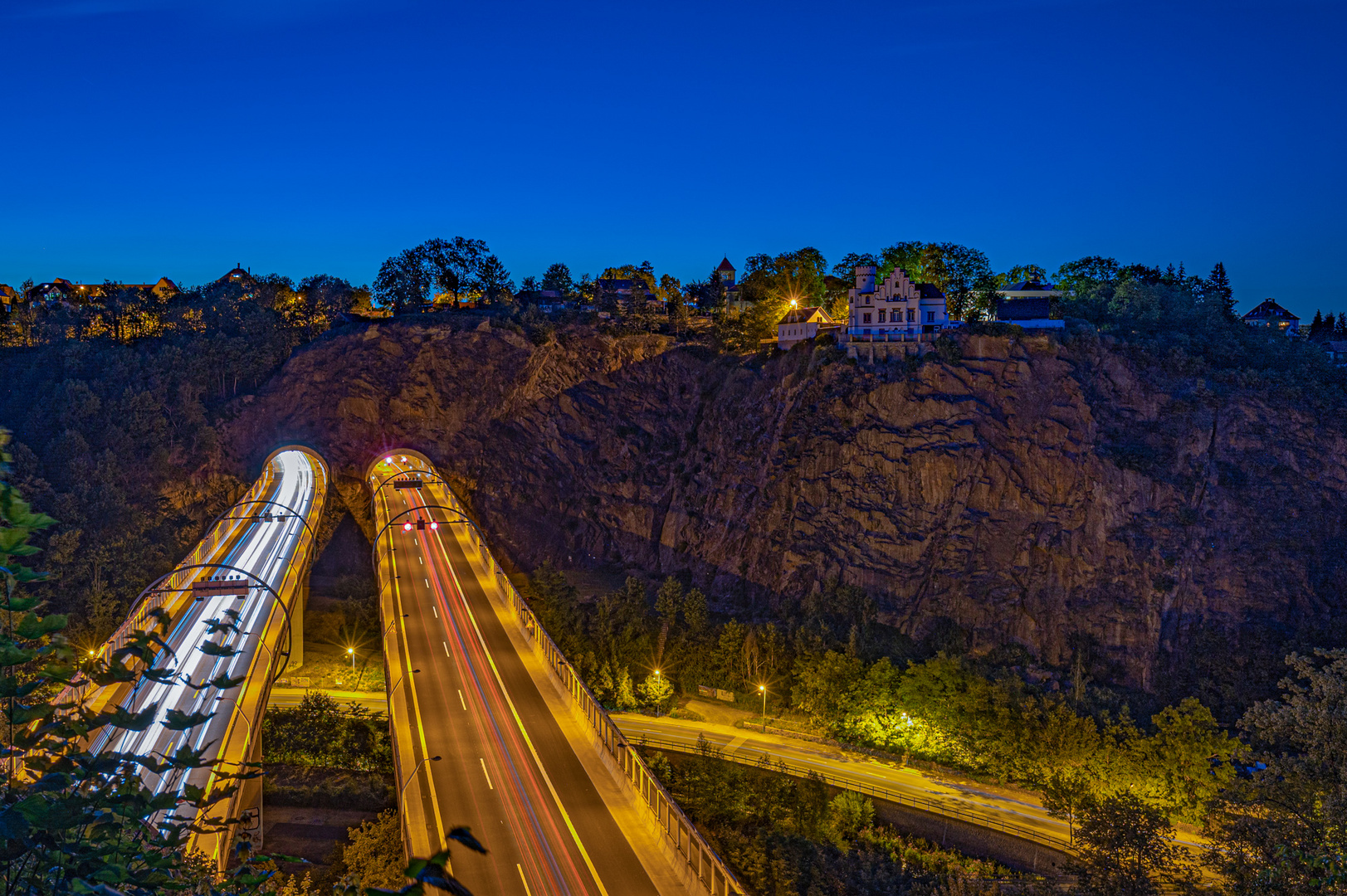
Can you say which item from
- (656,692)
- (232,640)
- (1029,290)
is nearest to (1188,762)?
(656,692)

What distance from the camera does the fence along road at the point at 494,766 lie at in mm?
26766

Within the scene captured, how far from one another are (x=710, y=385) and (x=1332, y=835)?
66.7 metres

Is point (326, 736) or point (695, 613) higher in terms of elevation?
point (695, 613)

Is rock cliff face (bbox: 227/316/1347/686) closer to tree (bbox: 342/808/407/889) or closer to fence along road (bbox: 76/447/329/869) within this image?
fence along road (bbox: 76/447/329/869)

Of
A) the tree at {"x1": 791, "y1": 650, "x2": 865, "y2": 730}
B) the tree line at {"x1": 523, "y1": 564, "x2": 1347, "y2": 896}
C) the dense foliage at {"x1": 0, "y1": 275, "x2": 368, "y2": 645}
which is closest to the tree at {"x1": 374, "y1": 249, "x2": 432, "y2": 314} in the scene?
the dense foliage at {"x1": 0, "y1": 275, "x2": 368, "y2": 645}

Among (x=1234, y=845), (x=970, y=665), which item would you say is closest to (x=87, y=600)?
(x=970, y=665)

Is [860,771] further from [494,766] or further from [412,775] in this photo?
[412,775]

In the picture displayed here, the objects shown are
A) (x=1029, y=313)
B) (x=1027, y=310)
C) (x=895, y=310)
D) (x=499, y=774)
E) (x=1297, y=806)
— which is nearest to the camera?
(x=1297, y=806)

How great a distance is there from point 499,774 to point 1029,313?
60024 millimetres

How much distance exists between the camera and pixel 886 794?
4325 centimetres

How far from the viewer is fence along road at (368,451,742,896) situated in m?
26.8

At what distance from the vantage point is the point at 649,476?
8181 cm

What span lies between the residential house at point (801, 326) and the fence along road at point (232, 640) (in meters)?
46.3

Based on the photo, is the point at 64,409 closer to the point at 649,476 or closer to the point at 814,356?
the point at 649,476
